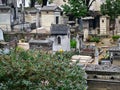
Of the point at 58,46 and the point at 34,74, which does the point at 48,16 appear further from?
the point at 34,74

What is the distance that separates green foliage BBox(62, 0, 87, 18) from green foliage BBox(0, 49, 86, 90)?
24624mm

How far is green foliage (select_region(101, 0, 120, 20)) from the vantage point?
1469 inches

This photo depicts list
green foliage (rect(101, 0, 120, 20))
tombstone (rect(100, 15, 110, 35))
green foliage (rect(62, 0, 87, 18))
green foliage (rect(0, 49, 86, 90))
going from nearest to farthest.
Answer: green foliage (rect(0, 49, 86, 90))
green foliage (rect(62, 0, 87, 18))
tombstone (rect(100, 15, 110, 35))
green foliage (rect(101, 0, 120, 20))

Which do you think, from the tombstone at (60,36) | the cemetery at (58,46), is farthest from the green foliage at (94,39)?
the tombstone at (60,36)

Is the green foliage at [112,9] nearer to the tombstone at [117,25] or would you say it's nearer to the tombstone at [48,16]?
the tombstone at [117,25]

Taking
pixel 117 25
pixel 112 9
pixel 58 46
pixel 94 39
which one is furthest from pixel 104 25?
pixel 58 46

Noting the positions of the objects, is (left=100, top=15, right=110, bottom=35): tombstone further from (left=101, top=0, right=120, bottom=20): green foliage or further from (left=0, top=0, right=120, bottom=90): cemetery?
(left=101, top=0, right=120, bottom=20): green foliage

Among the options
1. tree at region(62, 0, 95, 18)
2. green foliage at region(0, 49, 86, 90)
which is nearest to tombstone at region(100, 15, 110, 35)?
tree at region(62, 0, 95, 18)

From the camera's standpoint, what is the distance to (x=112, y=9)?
123 ft

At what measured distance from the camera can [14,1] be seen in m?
39.4

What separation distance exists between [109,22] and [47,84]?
90.9ft

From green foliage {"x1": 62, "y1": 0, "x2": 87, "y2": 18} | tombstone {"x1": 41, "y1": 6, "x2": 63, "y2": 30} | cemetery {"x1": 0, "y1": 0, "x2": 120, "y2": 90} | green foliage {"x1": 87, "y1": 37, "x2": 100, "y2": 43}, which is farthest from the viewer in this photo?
green foliage {"x1": 62, "y1": 0, "x2": 87, "y2": 18}

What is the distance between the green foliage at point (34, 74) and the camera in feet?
34.6

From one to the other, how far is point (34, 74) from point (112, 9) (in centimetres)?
2778
